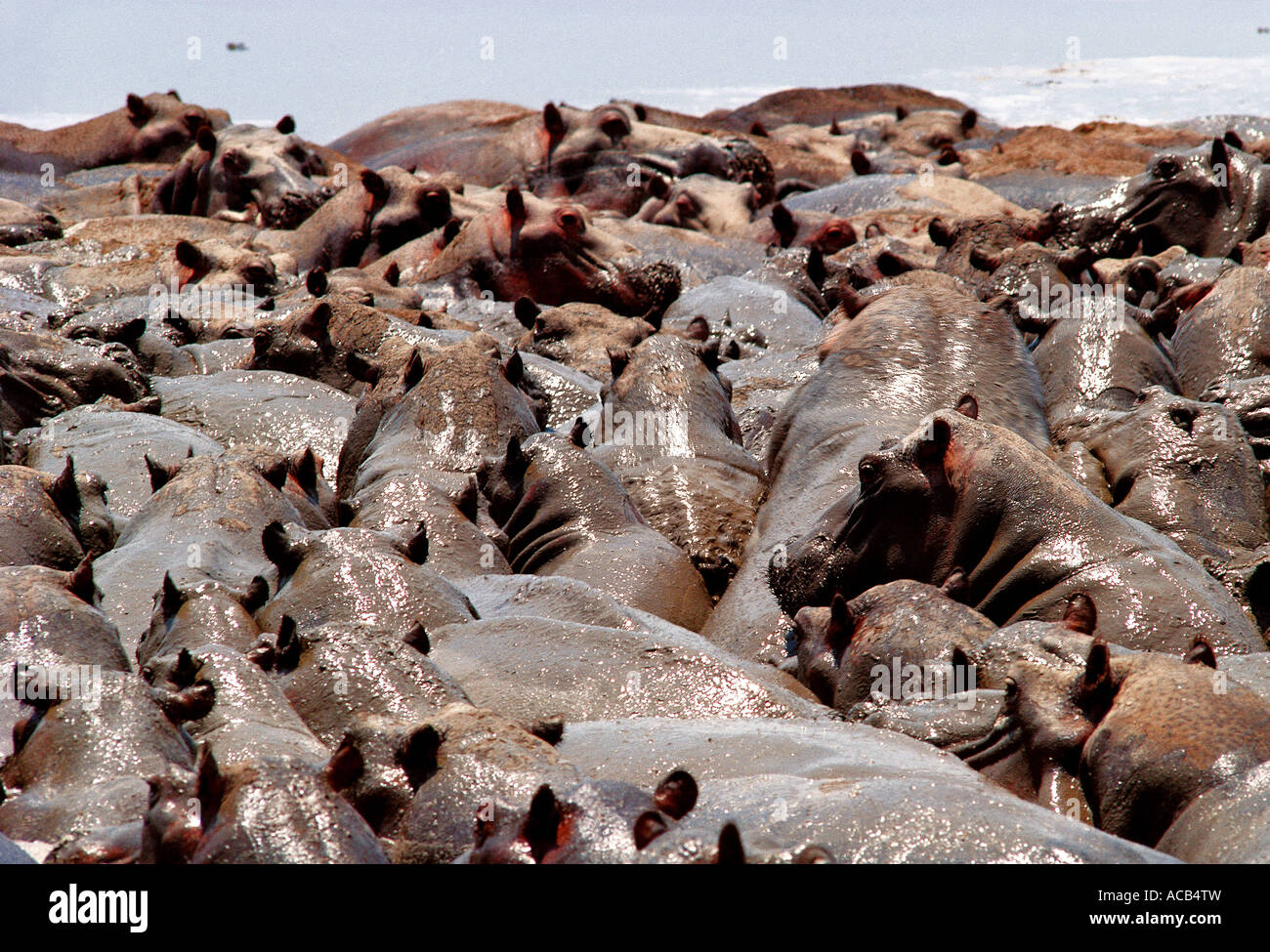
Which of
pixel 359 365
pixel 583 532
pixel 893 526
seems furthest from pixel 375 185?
pixel 893 526

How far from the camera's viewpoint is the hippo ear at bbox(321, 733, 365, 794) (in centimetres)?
367

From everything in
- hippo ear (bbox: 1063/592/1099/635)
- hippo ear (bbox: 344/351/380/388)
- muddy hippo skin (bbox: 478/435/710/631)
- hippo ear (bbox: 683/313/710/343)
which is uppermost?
hippo ear (bbox: 683/313/710/343)

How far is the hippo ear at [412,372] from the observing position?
8.75 meters

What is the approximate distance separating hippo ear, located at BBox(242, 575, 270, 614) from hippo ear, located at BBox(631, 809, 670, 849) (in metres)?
3.13

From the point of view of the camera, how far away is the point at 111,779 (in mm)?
4398

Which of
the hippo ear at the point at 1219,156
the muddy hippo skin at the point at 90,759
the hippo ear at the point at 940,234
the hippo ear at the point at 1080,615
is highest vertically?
the hippo ear at the point at 1219,156

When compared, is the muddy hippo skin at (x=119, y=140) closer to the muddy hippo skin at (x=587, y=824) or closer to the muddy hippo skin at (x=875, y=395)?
the muddy hippo skin at (x=875, y=395)

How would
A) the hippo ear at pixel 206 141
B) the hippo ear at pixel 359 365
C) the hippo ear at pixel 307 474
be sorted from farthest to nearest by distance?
the hippo ear at pixel 206 141, the hippo ear at pixel 359 365, the hippo ear at pixel 307 474

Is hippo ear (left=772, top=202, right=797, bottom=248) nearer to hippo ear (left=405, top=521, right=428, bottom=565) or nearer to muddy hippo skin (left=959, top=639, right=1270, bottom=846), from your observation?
hippo ear (left=405, top=521, right=428, bottom=565)

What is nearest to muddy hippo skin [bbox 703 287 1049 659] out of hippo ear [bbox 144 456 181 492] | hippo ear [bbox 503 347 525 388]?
hippo ear [bbox 503 347 525 388]

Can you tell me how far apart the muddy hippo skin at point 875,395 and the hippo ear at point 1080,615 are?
5.76 ft

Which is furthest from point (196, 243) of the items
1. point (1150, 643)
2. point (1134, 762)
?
point (1134, 762)

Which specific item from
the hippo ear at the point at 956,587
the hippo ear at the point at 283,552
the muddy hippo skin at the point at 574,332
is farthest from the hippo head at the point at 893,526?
the muddy hippo skin at the point at 574,332

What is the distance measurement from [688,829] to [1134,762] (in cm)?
177
